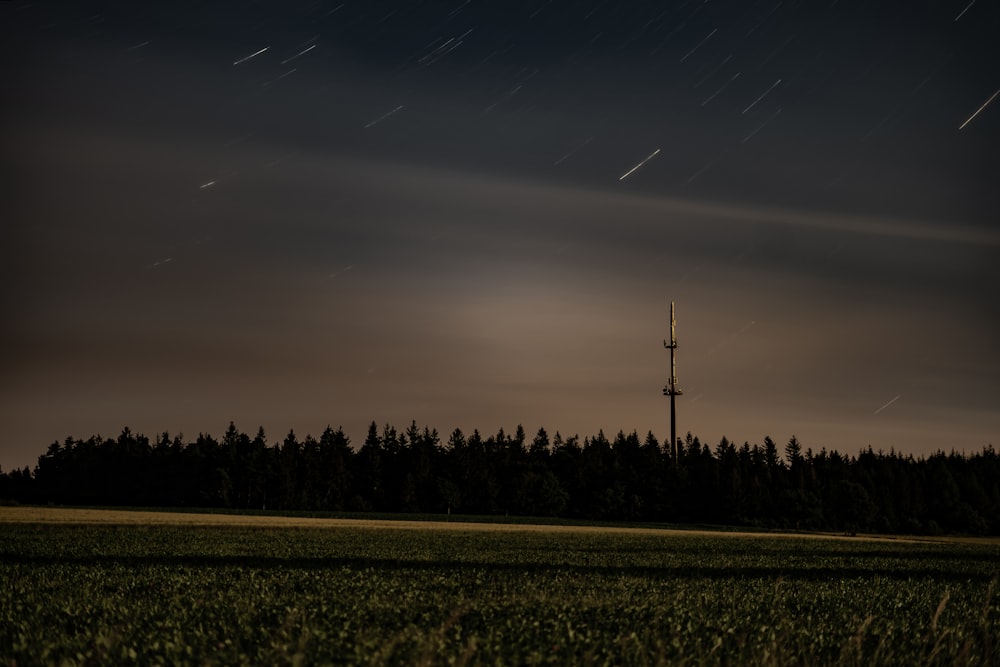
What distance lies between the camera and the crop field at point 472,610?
14039mm

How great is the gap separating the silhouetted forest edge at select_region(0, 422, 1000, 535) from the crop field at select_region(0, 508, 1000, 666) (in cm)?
10342

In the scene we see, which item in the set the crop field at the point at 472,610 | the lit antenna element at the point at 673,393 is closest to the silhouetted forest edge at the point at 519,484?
the lit antenna element at the point at 673,393

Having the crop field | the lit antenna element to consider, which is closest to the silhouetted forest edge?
the lit antenna element

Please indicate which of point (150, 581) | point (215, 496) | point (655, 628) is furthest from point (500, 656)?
point (215, 496)

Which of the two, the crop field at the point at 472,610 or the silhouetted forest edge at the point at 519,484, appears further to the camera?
the silhouetted forest edge at the point at 519,484

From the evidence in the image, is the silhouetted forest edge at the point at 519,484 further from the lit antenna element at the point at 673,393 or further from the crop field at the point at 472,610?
the crop field at the point at 472,610

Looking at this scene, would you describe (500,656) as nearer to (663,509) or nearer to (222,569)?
(222,569)

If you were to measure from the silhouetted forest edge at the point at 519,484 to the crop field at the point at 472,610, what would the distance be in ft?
339

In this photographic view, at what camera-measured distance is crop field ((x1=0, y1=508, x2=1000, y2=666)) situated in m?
14.0

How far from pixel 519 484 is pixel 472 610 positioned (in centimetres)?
13877

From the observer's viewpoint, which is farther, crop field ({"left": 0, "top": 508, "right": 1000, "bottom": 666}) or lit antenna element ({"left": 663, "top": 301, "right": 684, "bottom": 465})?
lit antenna element ({"left": 663, "top": 301, "right": 684, "bottom": 465})

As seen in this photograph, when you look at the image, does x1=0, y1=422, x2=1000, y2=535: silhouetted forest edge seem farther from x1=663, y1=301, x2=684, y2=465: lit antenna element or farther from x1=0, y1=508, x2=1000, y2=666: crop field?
x1=0, y1=508, x2=1000, y2=666: crop field

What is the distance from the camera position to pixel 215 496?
6275 inches

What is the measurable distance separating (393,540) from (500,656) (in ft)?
148
